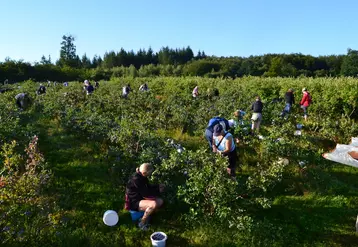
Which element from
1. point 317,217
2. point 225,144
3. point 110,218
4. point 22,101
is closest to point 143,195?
point 110,218

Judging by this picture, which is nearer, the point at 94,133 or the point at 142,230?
the point at 142,230

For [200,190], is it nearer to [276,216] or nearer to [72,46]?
[276,216]

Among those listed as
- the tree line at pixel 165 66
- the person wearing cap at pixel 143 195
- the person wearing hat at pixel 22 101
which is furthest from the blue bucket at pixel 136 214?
the tree line at pixel 165 66

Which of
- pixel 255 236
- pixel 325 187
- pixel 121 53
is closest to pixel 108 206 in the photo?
pixel 255 236

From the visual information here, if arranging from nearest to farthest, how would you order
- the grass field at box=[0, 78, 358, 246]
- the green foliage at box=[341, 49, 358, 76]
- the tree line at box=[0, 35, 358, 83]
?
the grass field at box=[0, 78, 358, 246], the tree line at box=[0, 35, 358, 83], the green foliage at box=[341, 49, 358, 76]

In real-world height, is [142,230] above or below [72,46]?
below

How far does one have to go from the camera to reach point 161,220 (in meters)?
5.06

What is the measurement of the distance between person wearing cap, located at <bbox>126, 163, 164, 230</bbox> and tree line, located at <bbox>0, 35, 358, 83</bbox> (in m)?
40.2

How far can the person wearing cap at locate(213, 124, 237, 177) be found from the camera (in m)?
5.89

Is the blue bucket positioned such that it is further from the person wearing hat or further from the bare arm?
the person wearing hat

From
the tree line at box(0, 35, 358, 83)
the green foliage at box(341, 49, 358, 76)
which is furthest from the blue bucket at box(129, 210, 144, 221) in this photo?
the green foliage at box(341, 49, 358, 76)

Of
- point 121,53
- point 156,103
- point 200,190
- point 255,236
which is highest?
point 121,53

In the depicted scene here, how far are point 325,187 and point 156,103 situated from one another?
25.4 feet

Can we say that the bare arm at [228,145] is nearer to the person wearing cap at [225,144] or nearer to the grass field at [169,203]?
the person wearing cap at [225,144]
